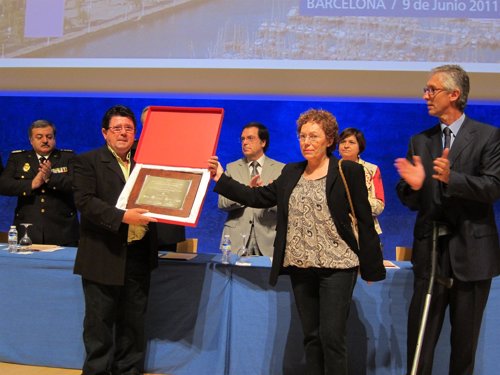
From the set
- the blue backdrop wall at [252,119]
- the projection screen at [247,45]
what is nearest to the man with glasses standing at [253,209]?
the projection screen at [247,45]

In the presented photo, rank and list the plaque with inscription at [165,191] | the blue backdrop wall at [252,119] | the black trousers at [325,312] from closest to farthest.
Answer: the black trousers at [325,312]
the plaque with inscription at [165,191]
the blue backdrop wall at [252,119]

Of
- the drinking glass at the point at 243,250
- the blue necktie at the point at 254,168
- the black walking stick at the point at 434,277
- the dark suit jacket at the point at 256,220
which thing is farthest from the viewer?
the blue necktie at the point at 254,168

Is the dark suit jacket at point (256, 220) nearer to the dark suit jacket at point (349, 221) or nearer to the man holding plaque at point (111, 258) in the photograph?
the man holding plaque at point (111, 258)

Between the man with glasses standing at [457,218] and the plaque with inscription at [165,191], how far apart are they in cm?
107

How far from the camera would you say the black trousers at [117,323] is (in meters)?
2.91

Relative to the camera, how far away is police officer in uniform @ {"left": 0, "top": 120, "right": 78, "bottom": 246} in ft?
13.2

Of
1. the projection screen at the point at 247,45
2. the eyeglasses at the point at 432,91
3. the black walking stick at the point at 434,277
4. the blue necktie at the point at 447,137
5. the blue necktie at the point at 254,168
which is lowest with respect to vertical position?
the black walking stick at the point at 434,277

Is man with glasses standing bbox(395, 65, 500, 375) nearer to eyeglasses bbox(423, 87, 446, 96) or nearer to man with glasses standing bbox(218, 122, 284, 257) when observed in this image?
eyeglasses bbox(423, 87, 446, 96)

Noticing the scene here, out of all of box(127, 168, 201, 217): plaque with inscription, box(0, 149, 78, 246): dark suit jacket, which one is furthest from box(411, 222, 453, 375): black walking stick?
box(0, 149, 78, 246): dark suit jacket

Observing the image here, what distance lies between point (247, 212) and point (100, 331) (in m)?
1.40

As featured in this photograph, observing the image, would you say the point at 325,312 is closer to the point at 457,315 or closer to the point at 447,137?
the point at 457,315

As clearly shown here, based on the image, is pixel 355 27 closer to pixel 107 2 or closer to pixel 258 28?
pixel 258 28

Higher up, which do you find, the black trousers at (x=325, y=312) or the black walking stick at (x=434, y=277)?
the black walking stick at (x=434, y=277)

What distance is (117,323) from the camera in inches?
121
